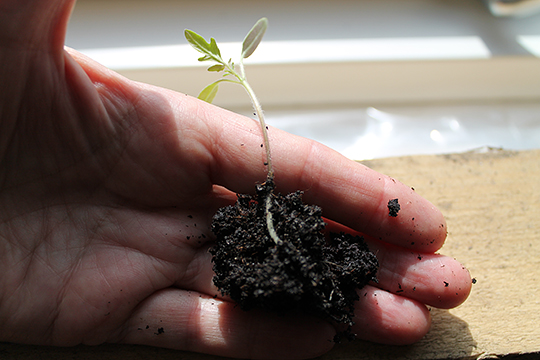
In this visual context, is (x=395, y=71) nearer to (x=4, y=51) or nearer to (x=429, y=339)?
(x=429, y=339)

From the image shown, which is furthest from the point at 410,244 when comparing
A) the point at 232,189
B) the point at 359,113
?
the point at 359,113

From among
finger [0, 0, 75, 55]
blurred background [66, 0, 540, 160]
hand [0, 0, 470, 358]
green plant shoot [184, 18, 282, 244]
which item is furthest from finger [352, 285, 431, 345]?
finger [0, 0, 75, 55]

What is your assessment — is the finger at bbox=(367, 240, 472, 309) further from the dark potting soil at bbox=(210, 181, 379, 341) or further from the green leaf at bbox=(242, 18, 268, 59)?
the green leaf at bbox=(242, 18, 268, 59)

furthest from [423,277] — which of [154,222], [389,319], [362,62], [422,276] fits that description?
[362,62]

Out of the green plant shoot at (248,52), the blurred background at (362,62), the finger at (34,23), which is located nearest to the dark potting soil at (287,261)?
the green plant shoot at (248,52)

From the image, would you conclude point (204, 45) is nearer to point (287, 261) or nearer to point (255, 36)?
point (255, 36)

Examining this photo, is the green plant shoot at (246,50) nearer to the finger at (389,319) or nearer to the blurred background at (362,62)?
the finger at (389,319)
